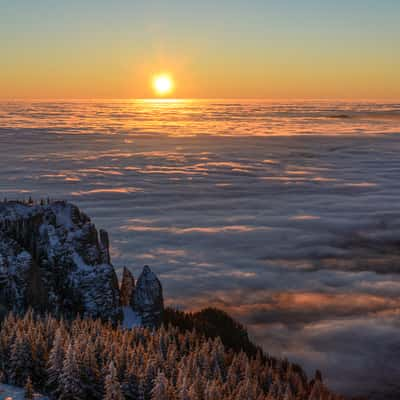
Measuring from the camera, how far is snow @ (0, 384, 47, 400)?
2025 centimetres

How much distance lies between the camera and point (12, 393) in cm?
2066

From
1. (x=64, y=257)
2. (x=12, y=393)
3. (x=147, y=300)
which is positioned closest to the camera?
(x=12, y=393)

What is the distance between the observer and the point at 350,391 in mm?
46781

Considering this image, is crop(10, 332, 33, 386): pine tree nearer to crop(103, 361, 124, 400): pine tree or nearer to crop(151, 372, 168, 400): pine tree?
crop(103, 361, 124, 400): pine tree

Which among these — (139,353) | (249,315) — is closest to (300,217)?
(249,315)

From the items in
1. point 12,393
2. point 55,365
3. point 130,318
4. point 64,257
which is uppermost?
point 64,257

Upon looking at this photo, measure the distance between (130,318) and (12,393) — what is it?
62.0ft

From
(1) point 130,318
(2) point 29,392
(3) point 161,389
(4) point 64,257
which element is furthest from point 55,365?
(1) point 130,318

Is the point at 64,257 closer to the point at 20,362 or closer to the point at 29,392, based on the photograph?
the point at 20,362

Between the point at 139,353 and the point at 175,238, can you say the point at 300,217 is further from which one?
the point at 139,353

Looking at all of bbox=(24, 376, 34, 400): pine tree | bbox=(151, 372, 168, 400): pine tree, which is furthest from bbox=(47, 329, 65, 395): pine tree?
bbox=(151, 372, 168, 400): pine tree

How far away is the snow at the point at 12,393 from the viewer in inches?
797

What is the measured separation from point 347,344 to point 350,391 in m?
9.79

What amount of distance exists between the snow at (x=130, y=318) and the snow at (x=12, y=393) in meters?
16.9
